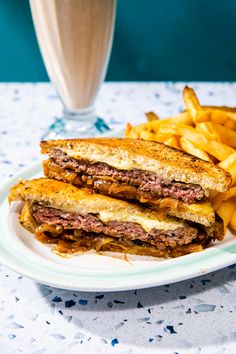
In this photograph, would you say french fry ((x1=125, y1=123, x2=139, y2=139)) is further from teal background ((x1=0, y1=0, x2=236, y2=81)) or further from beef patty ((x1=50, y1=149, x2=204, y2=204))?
teal background ((x1=0, y1=0, x2=236, y2=81))

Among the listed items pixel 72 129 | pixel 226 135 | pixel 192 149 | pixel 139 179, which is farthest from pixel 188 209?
pixel 72 129

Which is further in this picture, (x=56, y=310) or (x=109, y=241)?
(x=109, y=241)

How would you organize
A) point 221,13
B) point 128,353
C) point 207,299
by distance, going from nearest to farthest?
point 128,353 < point 207,299 < point 221,13

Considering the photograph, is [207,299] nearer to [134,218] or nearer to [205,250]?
[205,250]

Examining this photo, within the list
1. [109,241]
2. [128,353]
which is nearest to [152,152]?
[109,241]

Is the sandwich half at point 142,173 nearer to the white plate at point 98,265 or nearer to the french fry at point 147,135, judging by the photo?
the white plate at point 98,265

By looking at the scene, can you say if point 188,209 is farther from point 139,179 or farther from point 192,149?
point 192,149
